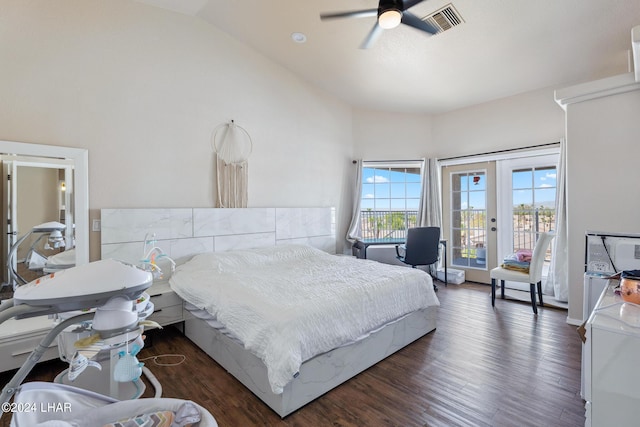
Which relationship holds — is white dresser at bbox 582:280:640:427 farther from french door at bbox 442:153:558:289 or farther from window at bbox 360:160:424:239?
window at bbox 360:160:424:239

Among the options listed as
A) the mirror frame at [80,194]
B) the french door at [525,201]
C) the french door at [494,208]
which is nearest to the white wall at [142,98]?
the mirror frame at [80,194]

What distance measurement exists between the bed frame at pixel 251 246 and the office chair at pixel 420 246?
1.20 metres

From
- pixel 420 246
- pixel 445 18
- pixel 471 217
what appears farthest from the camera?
pixel 471 217

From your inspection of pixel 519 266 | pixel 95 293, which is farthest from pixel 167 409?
pixel 519 266

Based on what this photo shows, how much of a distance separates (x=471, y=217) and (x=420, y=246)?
136cm

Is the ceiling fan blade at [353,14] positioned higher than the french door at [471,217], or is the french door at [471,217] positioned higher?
the ceiling fan blade at [353,14]

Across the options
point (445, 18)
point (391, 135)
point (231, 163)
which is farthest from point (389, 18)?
point (391, 135)

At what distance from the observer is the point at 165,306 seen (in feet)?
8.82

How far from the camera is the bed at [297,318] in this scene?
1.74m

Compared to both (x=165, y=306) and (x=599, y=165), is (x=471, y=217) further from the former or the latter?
(x=165, y=306)

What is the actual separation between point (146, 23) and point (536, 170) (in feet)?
17.2

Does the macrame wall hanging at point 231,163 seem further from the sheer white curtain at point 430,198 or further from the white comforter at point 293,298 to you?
the sheer white curtain at point 430,198

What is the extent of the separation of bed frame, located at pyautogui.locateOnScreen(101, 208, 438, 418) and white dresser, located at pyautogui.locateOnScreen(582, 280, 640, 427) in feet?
4.24

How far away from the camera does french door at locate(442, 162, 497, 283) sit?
4.64 m
